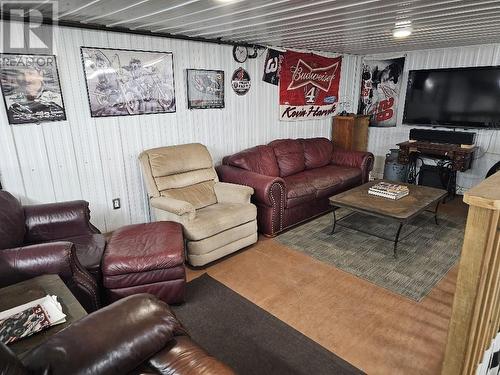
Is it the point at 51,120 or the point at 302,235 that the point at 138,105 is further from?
the point at 302,235

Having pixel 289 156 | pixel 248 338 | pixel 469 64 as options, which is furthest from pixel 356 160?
pixel 248 338

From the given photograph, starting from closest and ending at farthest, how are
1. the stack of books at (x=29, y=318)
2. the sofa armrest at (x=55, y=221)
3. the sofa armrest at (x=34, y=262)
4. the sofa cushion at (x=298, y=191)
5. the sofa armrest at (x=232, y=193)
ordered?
the stack of books at (x=29, y=318)
the sofa armrest at (x=34, y=262)
the sofa armrest at (x=55, y=221)
the sofa armrest at (x=232, y=193)
the sofa cushion at (x=298, y=191)

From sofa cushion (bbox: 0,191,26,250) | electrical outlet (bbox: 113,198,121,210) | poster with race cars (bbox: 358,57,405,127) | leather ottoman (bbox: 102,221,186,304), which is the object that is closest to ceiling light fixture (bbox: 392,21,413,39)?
poster with race cars (bbox: 358,57,405,127)

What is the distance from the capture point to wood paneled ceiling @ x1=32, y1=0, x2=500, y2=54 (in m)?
2.29

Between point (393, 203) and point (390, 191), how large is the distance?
0.24 m

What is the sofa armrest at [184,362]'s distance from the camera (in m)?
1.24

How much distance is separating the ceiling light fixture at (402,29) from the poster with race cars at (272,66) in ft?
4.92

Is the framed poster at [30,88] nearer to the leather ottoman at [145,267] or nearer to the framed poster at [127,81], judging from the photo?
the framed poster at [127,81]

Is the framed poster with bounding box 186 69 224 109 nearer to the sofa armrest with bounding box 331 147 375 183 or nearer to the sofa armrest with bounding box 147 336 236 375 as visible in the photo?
the sofa armrest with bounding box 331 147 375 183

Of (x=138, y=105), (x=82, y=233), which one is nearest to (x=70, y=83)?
(x=138, y=105)

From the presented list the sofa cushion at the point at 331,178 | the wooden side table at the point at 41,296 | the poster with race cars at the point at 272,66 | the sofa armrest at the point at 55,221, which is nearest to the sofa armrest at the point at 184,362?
the wooden side table at the point at 41,296

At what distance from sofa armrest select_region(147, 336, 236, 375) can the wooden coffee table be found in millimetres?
Result: 2265

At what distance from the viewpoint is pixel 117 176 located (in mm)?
3340

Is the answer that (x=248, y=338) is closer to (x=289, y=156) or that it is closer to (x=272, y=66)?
(x=289, y=156)
